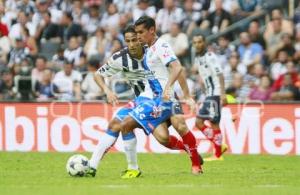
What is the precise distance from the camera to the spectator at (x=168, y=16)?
71.1 feet

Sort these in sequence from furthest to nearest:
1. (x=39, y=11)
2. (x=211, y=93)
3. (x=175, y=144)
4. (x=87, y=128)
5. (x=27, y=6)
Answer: (x=27, y=6), (x=39, y=11), (x=87, y=128), (x=211, y=93), (x=175, y=144)

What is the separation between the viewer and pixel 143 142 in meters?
18.5

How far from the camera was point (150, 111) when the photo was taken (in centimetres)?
1224

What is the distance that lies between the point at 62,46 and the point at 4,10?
89.3 inches

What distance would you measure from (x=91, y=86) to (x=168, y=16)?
9.42 ft

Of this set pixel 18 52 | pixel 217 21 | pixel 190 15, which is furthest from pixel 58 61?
pixel 217 21

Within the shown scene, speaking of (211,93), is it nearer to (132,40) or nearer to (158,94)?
(158,94)

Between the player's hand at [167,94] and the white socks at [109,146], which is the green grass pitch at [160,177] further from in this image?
the player's hand at [167,94]

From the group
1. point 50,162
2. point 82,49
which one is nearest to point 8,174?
point 50,162

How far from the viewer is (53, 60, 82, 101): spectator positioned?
20125 mm

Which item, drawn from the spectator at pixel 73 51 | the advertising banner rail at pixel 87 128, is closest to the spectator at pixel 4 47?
the spectator at pixel 73 51

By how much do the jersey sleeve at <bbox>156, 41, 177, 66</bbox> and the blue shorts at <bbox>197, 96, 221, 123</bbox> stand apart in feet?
14.0

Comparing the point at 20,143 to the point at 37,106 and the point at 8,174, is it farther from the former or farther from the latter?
the point at 8,174

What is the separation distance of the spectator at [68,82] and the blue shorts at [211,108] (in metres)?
4.32
